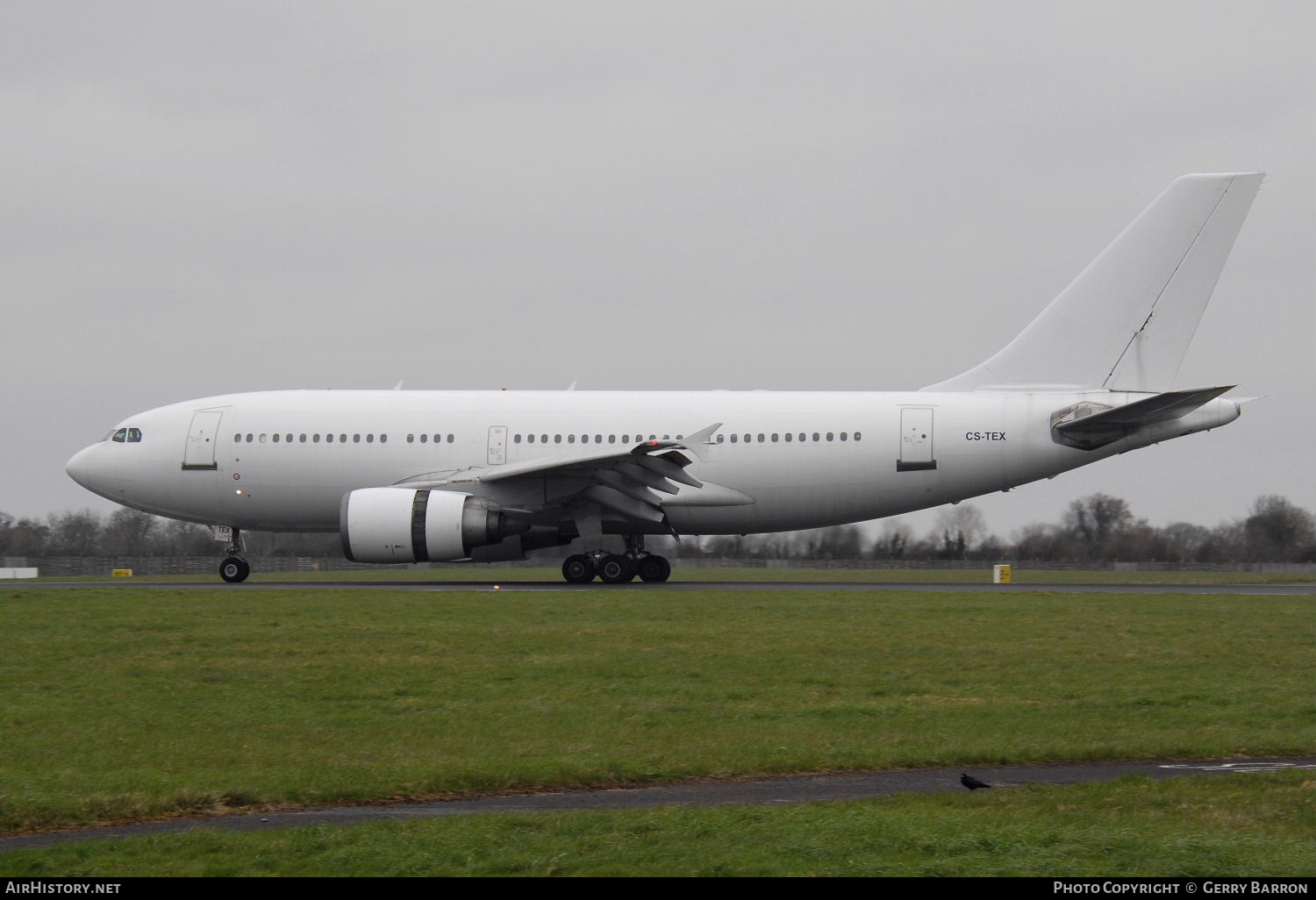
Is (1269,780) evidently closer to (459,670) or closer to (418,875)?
(418,875)

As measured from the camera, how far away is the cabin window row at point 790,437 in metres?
26.9

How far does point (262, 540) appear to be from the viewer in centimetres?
5447

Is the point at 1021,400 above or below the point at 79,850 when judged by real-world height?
above

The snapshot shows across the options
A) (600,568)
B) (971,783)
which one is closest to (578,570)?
(600,568)

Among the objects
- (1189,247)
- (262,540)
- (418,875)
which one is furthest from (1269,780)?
(262,540)

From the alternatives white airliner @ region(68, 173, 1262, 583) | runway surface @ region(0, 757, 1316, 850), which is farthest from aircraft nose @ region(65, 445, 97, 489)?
runway surface @ region(0, 757, 1316, 850)

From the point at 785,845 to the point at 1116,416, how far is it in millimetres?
20780

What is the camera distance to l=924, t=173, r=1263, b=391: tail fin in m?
26.6

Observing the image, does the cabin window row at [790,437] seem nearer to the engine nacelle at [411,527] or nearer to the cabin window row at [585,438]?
the cabin window row at [585,438]

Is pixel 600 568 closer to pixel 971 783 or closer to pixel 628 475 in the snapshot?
pixel 628 475

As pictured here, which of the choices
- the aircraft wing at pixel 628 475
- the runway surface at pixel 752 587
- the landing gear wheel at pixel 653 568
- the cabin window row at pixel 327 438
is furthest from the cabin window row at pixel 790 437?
the cabin window row at pixel 327 438

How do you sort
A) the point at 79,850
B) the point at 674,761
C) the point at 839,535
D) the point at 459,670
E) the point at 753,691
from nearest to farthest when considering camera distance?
the point at 79,850, the point at 674,761, the point at 753,691, the point at 459,670, the point at 839,535

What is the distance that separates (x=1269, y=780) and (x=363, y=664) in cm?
866

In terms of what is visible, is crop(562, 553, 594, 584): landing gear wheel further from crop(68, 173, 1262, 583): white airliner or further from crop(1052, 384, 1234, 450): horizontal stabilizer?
crop(1052, 384, 1234, 450): horizontal stabilizer
